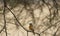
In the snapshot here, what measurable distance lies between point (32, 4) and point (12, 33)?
34 centimetres

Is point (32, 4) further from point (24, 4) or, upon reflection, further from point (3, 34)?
point (3, 34)

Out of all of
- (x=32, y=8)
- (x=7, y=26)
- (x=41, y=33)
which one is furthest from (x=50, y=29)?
(x=7, y=26)

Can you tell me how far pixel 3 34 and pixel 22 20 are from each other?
225 millimetres

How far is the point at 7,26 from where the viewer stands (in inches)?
84.1

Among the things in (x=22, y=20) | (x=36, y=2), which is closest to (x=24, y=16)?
(x=22, y=20)

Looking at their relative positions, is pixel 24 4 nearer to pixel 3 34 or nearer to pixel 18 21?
pixel 18 21

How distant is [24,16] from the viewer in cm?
216

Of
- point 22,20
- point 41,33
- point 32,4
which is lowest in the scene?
A: point 41,33

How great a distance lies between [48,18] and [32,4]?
0.22 metres

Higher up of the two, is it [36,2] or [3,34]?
[36,2]

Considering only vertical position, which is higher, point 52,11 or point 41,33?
point 52,11

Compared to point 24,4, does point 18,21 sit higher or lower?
lower

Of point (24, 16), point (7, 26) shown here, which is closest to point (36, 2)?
point (24, 16)

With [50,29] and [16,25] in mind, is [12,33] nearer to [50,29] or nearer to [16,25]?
[16,25]
